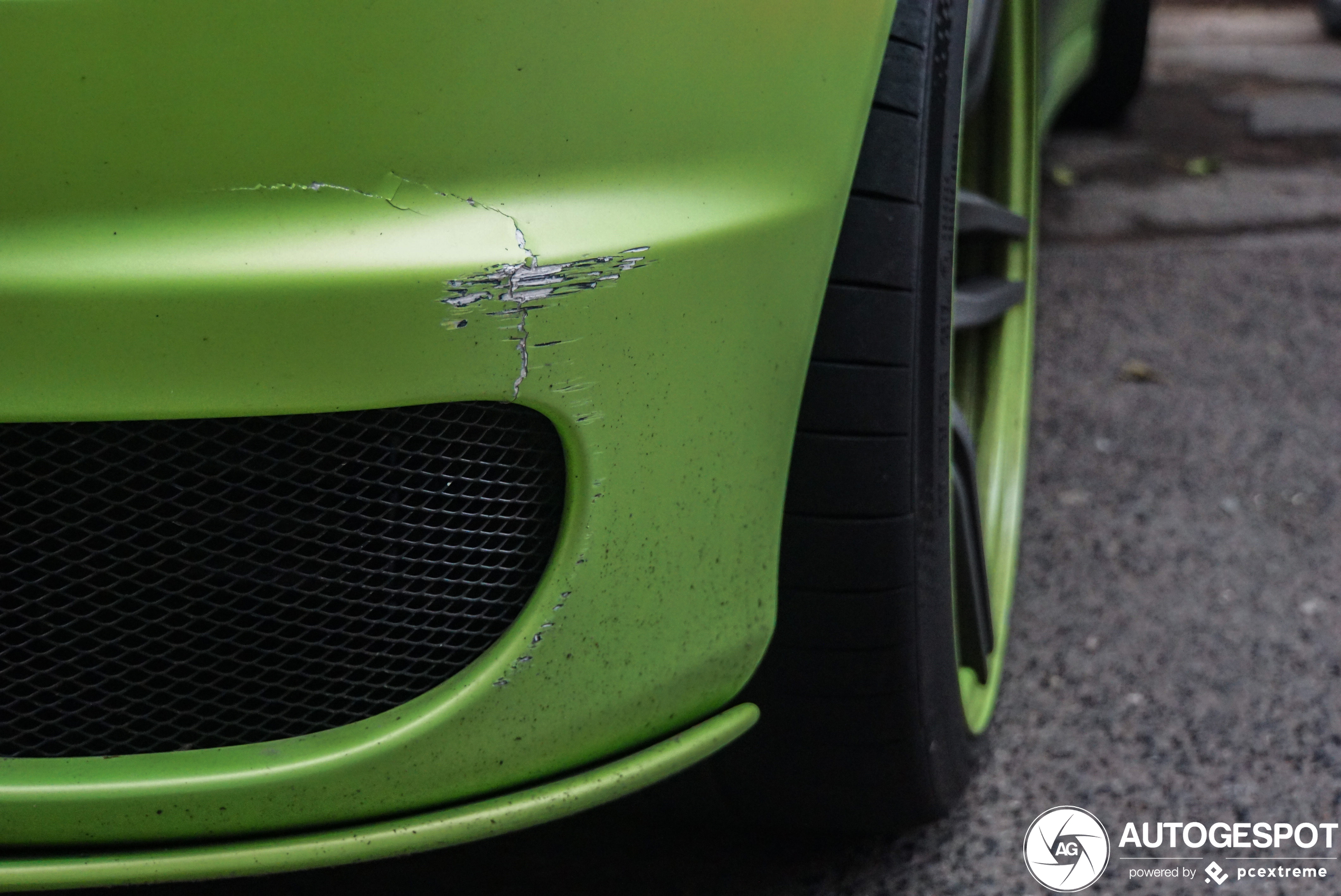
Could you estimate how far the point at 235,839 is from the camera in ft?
3.11

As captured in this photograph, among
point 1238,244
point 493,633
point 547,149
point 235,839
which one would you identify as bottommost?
point 1238,244

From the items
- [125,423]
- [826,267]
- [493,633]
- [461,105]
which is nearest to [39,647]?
[125,423]

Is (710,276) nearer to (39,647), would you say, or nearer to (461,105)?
(461,105)

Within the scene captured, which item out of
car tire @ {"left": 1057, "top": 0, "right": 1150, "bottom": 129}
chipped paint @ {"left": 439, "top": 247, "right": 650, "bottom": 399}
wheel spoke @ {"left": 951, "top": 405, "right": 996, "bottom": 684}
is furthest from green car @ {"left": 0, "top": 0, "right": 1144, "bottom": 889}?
car tire @ {"left": 1057, "top": 0, "right": 1150, "bottom": 129}

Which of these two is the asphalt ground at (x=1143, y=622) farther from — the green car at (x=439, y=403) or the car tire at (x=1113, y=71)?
the car tire at (x=1113, y=71)

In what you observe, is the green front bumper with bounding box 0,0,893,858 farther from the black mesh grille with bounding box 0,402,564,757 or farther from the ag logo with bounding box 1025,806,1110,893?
the ag logo with bounding box 1025,806,1110,893

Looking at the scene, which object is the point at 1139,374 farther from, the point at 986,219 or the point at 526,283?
the point at 526,283

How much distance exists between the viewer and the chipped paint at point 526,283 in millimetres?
854

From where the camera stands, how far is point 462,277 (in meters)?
0.85

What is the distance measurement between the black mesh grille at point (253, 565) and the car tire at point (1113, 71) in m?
3.65

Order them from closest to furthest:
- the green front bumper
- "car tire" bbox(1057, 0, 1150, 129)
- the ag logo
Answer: the green front bumper < the ag logo < "car tire" bbox(1057, 0, 1150, 129)

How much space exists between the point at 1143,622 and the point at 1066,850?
54 centimetres

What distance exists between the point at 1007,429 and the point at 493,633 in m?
1.18

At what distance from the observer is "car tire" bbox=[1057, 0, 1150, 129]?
4.09 metres
